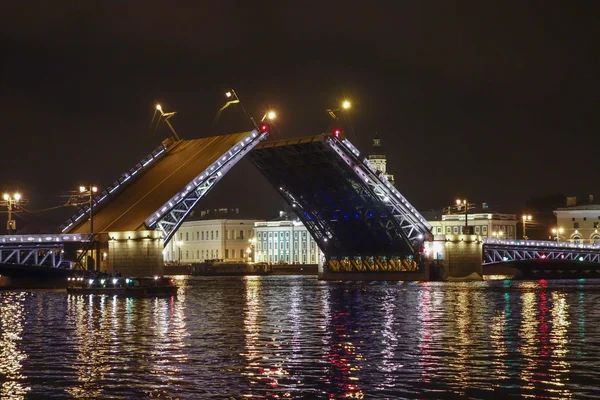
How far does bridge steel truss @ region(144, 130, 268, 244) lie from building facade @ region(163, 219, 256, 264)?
95348 mm

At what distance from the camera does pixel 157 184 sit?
72.1 meters

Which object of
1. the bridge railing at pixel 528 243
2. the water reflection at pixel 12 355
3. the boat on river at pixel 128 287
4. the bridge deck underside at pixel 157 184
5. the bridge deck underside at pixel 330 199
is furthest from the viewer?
the bridge railing at pixel 528 243

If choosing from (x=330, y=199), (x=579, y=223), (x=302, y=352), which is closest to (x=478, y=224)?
(x=579, y=223)

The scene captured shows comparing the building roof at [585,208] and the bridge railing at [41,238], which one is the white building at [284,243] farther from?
the bridge railing at [41,238]

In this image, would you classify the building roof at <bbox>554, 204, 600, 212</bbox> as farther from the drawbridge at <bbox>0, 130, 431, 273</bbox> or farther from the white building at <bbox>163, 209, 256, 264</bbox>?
the drawbridge at <bbox>0, 130, 431, 273</bbox>

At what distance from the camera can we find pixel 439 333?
31.7m

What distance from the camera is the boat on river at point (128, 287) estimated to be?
58531 millimetres

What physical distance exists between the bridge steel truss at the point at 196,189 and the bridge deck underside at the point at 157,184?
351 mm

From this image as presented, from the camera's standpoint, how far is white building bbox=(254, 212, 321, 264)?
158 meters

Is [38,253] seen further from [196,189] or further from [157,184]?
[196,189]

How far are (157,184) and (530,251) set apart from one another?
115 feet

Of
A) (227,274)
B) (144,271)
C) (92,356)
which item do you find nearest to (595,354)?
(92,356)

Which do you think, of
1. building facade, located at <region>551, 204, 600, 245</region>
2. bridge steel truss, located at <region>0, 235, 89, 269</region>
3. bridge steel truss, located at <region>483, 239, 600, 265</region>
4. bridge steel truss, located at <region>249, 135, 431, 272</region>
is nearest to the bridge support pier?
bridge steel truss, located at <region>249, 135, 431, 272</region>

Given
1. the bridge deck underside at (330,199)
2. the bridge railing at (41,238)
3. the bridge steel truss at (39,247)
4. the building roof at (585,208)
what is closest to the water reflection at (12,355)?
the bridge railing at (41,238)
